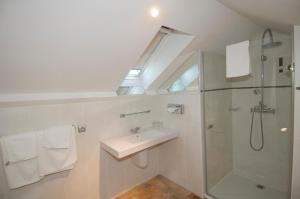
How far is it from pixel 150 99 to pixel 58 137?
1.43 metres

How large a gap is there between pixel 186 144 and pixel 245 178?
1.20m

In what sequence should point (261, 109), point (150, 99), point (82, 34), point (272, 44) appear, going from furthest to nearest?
point (150, 99) < point (261, 109) < point (272, 44) < point (82, 34)

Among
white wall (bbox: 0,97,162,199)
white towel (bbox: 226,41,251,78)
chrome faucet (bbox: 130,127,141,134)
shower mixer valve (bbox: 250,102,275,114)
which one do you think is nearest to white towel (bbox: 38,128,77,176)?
→ white wall (bbox: 0,97,162,199)

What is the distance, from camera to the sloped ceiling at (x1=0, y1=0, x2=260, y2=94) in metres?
1.08

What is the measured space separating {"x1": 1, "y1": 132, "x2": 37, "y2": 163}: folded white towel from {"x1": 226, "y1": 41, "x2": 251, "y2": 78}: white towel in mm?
2284

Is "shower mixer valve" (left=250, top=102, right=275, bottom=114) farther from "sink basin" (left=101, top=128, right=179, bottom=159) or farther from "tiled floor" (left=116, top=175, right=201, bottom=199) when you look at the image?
"tiled floor" (left=116, top=175, right=201, bottom=199)

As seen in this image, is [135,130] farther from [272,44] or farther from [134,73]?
[272,44]

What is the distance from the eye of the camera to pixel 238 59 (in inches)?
70.4

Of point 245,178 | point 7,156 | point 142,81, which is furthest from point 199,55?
point 7,156

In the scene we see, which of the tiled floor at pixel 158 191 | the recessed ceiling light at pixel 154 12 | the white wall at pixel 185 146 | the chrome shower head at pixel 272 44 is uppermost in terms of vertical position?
the recessed ceiling light at pixel 154 12

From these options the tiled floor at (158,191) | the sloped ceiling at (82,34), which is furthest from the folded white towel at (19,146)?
the tiled floor at (158,191)

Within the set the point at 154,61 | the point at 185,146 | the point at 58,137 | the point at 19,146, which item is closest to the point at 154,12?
the point at 154,61

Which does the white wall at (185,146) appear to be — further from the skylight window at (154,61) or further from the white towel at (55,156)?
the white towel at (55,156)

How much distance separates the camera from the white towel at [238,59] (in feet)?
5.71
